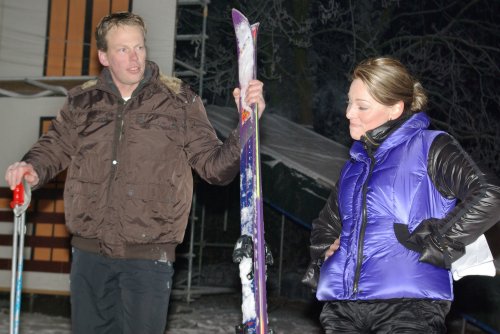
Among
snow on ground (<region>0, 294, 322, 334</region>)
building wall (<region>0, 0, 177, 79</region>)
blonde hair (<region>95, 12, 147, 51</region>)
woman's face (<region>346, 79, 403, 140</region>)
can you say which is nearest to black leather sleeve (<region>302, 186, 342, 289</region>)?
woman's face (<region>346, 79, 403, 140</region>)

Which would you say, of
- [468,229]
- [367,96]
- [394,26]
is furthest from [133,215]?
[394,26]

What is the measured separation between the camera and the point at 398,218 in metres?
2.37

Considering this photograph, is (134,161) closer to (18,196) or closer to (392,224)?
(18,196)

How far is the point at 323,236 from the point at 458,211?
23.7 inches

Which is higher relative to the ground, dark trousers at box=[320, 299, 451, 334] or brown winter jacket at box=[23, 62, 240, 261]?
brown winter jacket at box=[23, 62, 240, 261]

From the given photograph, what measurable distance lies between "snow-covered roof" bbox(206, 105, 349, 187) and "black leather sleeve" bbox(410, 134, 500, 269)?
460 centimetres

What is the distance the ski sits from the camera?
107 inches

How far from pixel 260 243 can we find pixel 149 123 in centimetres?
71

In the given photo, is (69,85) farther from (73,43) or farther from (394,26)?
(394,26)

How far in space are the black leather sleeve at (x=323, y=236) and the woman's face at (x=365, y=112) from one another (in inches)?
11.3

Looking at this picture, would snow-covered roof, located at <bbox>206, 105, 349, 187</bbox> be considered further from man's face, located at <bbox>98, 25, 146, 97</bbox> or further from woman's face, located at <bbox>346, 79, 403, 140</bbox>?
woman's face, located at <bbox>346, 79, 403, 140</bbox>

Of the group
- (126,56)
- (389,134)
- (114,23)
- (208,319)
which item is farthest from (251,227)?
(208,319)

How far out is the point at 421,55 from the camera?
38.2 feet

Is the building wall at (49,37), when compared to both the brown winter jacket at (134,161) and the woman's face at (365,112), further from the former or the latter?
the woman's face at (365,112)
